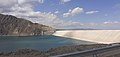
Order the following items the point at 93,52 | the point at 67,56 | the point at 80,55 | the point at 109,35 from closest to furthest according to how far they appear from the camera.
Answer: the point at 67,56, the point at 80,55, the point at 93,52, the point at 109,35

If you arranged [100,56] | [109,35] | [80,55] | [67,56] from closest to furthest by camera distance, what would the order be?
[67,56], [80,55], [100,56], [109,35]

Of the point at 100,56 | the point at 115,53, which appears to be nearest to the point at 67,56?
the point at 100,56

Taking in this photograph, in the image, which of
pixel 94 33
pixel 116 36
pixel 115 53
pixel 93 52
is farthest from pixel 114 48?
pixel 94 33

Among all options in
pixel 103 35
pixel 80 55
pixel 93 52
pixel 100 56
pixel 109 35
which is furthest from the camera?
pixel 103 35

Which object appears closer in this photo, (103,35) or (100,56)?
(100,56)

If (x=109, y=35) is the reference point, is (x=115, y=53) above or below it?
above

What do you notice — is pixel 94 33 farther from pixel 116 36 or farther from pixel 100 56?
pixel 100 56

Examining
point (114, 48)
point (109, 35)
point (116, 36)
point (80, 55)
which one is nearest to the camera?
point (80, 55)

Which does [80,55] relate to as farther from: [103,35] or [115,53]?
[103,35]

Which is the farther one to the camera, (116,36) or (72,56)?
(116,36)
